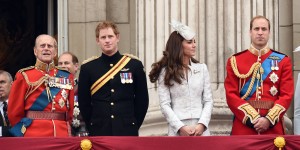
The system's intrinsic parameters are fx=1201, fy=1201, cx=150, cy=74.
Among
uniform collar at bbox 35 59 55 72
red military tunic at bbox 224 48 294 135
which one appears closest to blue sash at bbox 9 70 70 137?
uniform collar at bbox 35 59 55 72

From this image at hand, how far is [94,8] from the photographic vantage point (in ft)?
51.0

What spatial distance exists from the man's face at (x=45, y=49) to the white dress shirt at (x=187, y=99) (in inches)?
44.7

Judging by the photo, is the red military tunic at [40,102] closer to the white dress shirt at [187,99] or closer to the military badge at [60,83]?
the military badge at [60,83]

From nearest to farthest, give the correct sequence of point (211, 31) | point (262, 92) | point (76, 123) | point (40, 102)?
point (40, 102) < point (262, 92) < point (76, 123) < point (211, 31)

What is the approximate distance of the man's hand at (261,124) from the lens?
1179 centimetres

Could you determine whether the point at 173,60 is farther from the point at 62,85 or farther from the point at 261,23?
the point at 62,85

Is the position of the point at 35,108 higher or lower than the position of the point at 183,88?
lower

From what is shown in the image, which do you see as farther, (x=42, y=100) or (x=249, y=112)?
(x=42, y=100)

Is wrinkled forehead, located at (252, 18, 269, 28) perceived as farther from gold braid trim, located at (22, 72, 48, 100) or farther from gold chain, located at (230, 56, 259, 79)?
gold braid trim, located at (22, 72, 48, 100)

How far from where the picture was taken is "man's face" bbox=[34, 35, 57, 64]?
12.0 metres

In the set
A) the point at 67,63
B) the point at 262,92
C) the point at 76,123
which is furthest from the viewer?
the point at 67,63

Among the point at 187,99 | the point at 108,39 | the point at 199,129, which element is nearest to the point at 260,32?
the point at 187,99

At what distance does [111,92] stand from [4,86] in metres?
1.89

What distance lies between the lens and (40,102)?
11.9m
